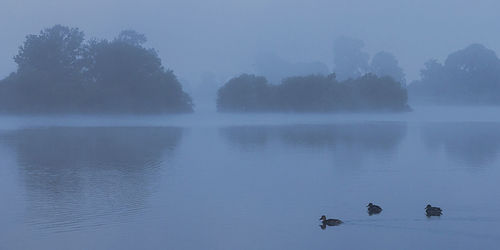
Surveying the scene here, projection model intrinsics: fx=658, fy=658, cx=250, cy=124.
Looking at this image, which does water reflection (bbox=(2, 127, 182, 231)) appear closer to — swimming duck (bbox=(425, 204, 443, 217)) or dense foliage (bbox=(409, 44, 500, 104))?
swimming duck (bbox=(425, 204, 443, 217))

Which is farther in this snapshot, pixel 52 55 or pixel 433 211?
pixel 52 55

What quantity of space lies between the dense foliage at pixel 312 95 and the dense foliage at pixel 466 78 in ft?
104

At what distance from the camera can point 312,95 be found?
7900 cm

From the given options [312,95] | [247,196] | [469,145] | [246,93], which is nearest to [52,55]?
[246,93]

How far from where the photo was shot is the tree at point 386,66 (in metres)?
118

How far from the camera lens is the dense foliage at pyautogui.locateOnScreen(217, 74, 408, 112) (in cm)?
7831

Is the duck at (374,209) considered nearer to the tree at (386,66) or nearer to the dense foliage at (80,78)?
the dense foliage at (80,78)

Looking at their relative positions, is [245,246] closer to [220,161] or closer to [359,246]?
[359,246]

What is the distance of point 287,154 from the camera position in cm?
2742

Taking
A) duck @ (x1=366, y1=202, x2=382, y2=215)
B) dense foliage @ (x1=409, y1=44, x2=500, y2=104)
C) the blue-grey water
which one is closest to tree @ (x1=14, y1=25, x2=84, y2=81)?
the blue-grey water

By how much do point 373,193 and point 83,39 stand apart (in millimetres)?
61638

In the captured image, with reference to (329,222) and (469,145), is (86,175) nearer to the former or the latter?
(329,222)

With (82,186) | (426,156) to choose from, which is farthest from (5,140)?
(426,156)

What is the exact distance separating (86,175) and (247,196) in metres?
6.45
